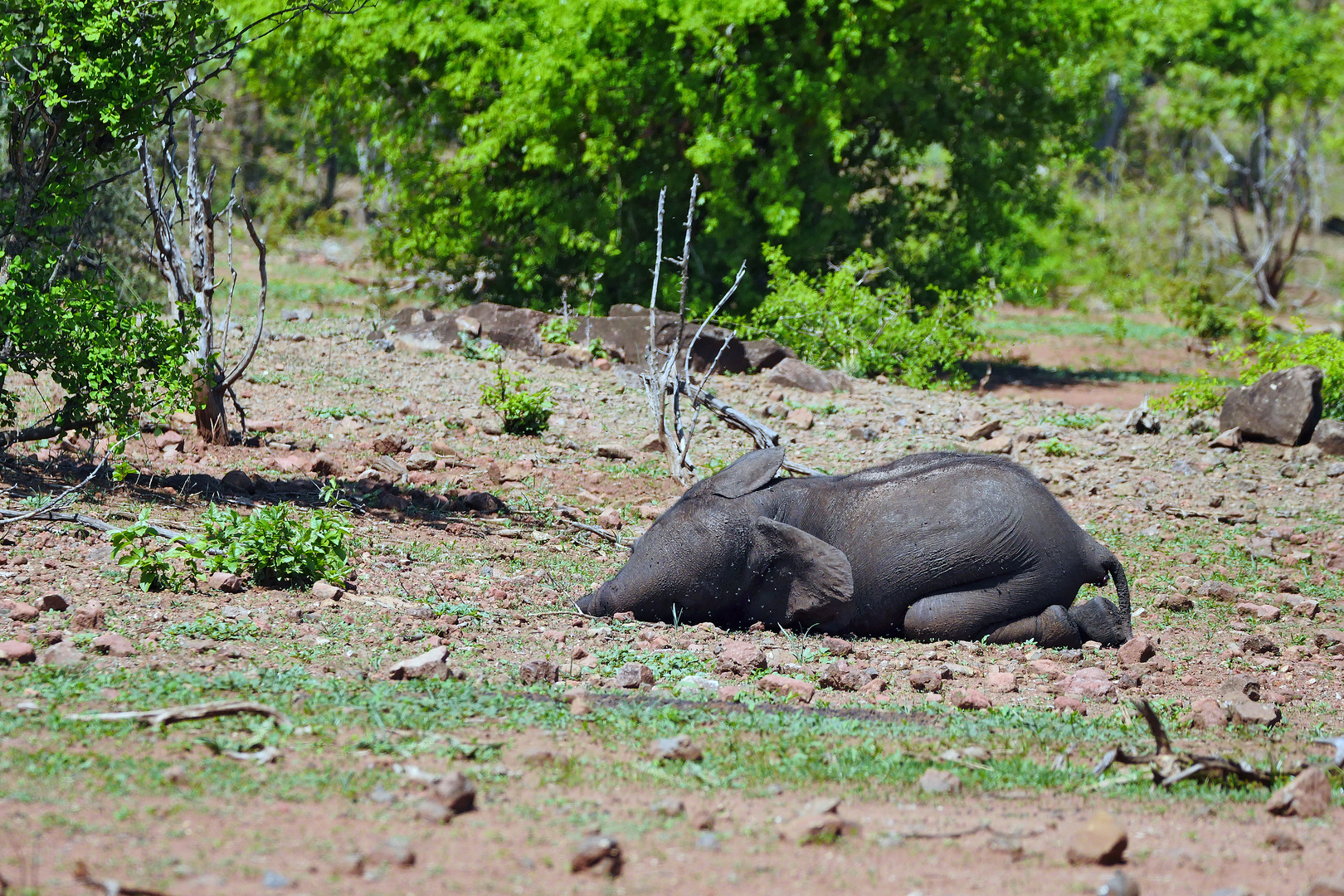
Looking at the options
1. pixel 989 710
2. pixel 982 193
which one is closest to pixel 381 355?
pixel 982 193

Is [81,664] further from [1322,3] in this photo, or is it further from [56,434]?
[1322,3]

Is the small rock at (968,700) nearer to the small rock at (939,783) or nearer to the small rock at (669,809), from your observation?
the small rock at (939,783)

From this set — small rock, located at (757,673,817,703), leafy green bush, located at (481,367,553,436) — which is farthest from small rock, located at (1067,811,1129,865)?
leafy green bush, located at (481,367,553,436)

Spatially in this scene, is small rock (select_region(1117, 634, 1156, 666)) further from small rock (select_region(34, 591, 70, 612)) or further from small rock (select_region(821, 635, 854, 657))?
small rock (select_region(34, 591, 70, 612))

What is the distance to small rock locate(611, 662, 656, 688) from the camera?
4922 millimetres

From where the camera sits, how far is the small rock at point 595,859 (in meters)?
3.19

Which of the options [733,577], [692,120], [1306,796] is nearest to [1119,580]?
[733,577]

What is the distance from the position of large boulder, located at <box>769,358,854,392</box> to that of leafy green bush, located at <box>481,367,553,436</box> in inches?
129

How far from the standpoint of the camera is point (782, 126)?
49.6 feet

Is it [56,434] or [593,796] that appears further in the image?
[56,434]

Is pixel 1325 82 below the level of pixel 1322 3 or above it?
below

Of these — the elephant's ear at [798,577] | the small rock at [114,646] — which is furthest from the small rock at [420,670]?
the elephant's ear at [798,577]

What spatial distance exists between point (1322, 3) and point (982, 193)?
29.2 metres

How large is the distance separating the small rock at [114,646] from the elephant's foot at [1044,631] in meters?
3.49
